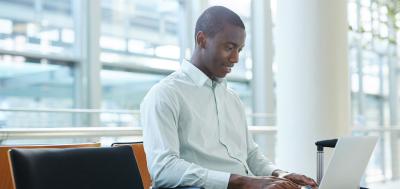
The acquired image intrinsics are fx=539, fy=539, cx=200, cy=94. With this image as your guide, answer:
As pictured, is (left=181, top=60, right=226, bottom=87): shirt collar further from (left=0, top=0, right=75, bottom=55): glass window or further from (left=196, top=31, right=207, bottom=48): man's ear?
(left=0, top=0, right=75, bottom=55): glass window

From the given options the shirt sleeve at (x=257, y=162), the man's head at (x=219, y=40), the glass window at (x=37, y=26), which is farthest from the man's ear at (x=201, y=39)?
the glass window at (x=37, y=26)

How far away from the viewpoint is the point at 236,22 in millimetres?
2086

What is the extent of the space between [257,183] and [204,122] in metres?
0.38

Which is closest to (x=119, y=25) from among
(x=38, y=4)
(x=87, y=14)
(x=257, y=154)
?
(x=87, y=14)

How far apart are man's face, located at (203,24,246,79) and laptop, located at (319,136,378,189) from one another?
21.1 inches

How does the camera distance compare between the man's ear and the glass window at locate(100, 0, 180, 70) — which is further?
the glass window at locate(100, 0, 180, 70)

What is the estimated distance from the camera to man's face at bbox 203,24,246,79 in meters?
2.07

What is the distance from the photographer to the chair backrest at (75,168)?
146 cm

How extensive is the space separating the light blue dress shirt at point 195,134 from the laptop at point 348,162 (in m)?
0.35

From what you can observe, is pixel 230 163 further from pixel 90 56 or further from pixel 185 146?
pixel 90 56

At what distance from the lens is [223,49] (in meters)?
2.07

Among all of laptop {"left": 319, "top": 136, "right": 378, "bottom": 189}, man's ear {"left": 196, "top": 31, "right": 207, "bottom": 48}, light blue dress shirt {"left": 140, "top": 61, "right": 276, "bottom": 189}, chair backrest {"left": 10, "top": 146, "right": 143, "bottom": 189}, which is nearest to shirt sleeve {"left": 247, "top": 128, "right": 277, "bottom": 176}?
light blue dress shirt {"left": 140, "top": 61, "right": 276, "bottom": 189}

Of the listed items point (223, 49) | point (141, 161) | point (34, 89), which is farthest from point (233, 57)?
point (34, 89)

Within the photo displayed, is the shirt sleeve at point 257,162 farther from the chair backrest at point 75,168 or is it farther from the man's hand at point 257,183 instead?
the chair backrest at point 75,168
